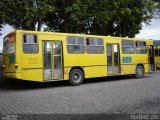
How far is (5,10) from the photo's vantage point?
57.7ft

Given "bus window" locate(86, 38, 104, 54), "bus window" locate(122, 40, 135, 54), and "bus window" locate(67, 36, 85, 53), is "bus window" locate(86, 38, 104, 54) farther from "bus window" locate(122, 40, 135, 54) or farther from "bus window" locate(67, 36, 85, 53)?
"bus window" locate(122, 40, 135, 54)

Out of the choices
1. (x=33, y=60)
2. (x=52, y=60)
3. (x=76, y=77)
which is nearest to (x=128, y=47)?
(x=76, y=77)

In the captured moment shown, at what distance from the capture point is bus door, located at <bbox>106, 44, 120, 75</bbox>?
64.0ft

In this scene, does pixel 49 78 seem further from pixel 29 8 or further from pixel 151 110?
pixel 151 110

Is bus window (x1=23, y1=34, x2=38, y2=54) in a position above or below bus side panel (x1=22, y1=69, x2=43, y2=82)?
above

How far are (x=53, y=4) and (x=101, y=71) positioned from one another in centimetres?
748

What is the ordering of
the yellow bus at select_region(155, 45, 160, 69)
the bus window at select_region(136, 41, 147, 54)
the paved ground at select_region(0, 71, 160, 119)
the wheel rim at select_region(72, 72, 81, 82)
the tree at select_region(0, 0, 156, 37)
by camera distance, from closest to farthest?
1. the paved ground at select_region(0, 71, 160, 119)
2. the wheel rim at select_region(72, 72, 81, 82)
3. the tree at select_region(0, 0, 156, 37)
4. the bus window at select_region(136, 41, 147, 54)
5. the yellow bus at select_region(155, 45, 160, 69)

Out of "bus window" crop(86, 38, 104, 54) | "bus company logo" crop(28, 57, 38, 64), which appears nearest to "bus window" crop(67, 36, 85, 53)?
"bus window" crop(86, 38, 104, 54)

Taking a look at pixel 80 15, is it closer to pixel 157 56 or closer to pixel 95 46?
pixel 95 46

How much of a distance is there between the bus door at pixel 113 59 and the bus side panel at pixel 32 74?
5.22 meters

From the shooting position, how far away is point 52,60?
53.8ft

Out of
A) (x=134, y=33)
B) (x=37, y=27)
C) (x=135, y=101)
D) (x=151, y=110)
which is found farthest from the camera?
(x=134, y=33)

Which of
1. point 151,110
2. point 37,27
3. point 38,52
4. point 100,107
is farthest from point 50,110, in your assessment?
point 37,27

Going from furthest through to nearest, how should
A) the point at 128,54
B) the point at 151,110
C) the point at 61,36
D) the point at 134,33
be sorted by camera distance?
1. the point at 134,33
2. the point at 128,54
3. the point at 61,36
4. the point at 151,110
